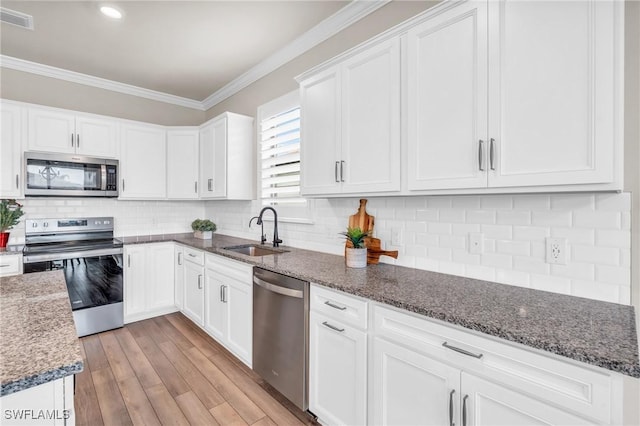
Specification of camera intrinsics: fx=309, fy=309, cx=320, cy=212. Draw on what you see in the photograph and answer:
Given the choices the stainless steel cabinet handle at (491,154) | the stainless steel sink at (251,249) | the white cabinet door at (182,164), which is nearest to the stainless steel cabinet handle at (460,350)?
the stainless steel cabinet handle at (491,154)

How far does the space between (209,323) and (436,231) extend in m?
2.28

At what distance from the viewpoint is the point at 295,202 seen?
3.03 m

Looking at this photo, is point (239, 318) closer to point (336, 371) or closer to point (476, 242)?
point (336, 371)

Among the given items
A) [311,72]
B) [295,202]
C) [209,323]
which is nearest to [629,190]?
[311,72]

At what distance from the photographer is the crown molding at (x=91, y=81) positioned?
3.29 meters

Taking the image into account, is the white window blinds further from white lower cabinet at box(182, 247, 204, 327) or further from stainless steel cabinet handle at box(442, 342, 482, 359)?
stainless steel cabinet handle at box(442, 342, 482, 359)

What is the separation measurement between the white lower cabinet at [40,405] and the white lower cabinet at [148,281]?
2.93 metres

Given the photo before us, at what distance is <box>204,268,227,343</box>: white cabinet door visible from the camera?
274 cm

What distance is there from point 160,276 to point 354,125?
2.92m

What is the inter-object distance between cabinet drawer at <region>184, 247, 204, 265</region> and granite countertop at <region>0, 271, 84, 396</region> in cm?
165

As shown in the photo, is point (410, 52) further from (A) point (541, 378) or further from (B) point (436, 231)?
(A) point (541, 378)

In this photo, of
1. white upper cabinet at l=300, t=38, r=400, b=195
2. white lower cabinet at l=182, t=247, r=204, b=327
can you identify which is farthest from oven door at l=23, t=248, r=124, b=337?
white upper cabinet at l=300, t=38, r=400, b=195

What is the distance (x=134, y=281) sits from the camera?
3443mm

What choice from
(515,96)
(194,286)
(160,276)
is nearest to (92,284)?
(160,276)
